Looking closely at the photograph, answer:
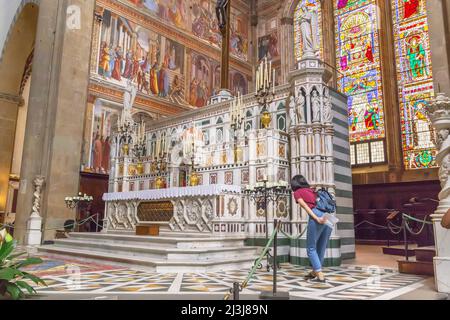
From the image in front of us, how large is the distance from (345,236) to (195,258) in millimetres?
4229

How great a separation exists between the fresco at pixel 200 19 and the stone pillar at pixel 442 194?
15287 mm

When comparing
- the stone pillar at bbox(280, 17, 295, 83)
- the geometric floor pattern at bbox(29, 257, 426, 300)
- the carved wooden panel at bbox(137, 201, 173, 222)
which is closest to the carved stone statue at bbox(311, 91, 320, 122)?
the geometric floor pattern at bbox(29, 257, 426, 300)

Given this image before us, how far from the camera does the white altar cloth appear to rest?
8.48m

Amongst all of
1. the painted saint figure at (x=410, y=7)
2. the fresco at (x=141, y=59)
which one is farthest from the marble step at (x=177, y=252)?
the painted saint figure at (x=410, y=7)

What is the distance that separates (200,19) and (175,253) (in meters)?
16.6

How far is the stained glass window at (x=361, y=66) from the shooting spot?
16.3 m

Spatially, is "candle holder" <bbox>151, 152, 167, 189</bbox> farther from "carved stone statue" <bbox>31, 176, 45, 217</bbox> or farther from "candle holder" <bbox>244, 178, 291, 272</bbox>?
"carved stone statue" <bbox>31, 176, 45, 217</bbox>

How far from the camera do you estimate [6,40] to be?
17812 millimetres

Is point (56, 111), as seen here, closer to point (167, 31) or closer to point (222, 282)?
point (167, 31)

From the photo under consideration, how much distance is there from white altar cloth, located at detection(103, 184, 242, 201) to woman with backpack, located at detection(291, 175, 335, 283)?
2911mm

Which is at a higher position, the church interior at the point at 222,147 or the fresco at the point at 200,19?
the fresco at the point at 200,19

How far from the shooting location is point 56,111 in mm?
13445

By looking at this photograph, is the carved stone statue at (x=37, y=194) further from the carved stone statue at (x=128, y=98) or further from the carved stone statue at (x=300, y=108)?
the carved stone statue at (x=300, y=108)
